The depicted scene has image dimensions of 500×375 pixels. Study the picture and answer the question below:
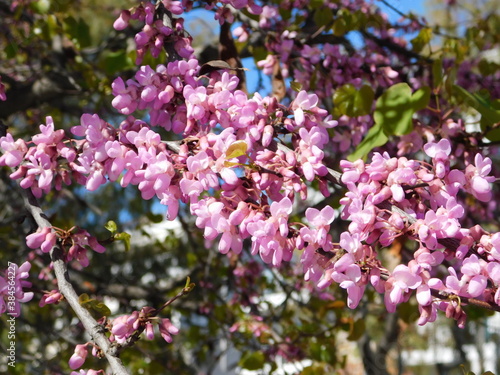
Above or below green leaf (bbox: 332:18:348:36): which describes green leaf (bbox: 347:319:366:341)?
below

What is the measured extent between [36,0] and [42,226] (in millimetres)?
1529

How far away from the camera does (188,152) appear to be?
1.11 metres

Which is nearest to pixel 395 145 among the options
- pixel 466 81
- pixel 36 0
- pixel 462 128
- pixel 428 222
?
pixel 462 128

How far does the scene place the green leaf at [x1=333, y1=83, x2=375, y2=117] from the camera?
1555mm

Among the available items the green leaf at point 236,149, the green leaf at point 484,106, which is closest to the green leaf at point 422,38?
the green leaf at point 484,106

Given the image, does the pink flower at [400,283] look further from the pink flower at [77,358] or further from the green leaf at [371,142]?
the pink flower at [77,358]

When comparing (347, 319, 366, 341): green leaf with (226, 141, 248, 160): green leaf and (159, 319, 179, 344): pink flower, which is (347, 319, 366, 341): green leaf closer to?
(159, 319, 179, 344): pink flower

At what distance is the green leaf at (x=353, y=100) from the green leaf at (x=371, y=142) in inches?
7.1

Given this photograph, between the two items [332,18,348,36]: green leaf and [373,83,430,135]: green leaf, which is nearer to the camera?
[373,83,430,135]: green leaf

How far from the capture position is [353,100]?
1.60 m

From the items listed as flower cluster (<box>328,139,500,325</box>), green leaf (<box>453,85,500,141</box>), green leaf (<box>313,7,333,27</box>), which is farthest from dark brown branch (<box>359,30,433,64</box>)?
flower cluster (<box>328,139,500,325</box>)

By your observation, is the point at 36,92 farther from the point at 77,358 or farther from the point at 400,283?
the point at 400,283

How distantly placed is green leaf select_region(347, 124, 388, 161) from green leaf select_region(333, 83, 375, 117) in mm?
181

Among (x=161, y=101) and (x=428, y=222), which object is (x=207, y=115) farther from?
(x=428, y=222)
